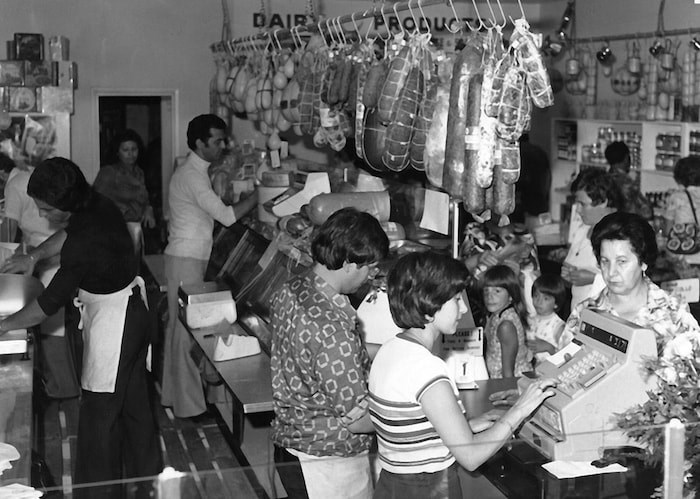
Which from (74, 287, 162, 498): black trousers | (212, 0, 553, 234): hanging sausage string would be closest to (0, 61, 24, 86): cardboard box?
(212, 0, 553, 234): hanging sausage string

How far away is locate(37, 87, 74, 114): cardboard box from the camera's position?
8867 mm

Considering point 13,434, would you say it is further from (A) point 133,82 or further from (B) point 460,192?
(A) point 133,82

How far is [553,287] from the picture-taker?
16.6ft

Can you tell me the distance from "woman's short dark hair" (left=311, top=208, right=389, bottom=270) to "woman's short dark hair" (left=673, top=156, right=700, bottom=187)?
4.00m

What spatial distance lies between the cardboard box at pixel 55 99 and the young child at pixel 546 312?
5.40 m

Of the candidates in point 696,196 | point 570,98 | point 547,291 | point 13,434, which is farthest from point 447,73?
point 570,98

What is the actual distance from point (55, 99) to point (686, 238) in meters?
5.61

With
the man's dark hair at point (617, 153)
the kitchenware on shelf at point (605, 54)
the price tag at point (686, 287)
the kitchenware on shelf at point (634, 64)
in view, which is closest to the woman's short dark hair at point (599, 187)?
the price tag at point (686, 287)

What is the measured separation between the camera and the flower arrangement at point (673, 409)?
231cm

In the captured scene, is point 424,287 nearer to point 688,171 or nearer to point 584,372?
point 584,372

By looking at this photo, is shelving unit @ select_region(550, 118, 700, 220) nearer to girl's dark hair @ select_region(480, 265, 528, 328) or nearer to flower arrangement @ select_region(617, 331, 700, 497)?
girl's dark hair @ select_region(480, 265, 528, 328)

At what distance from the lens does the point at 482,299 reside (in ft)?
15.7

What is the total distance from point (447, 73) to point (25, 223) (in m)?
3.83

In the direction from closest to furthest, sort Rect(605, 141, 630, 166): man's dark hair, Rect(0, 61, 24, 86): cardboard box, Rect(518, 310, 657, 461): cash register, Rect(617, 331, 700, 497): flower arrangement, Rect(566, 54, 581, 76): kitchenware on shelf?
1. Rect(617, 331, 700, 497): flower arrangement
2. Rect(518, 310, 657, 461): cash register
3. Rect(605, 141, 630, 166): man's dark hair
4. Rect(0, 61, 24, 86): cardboard box
5. Rect(566, 54, 581, 76): kitchenware on shelf
